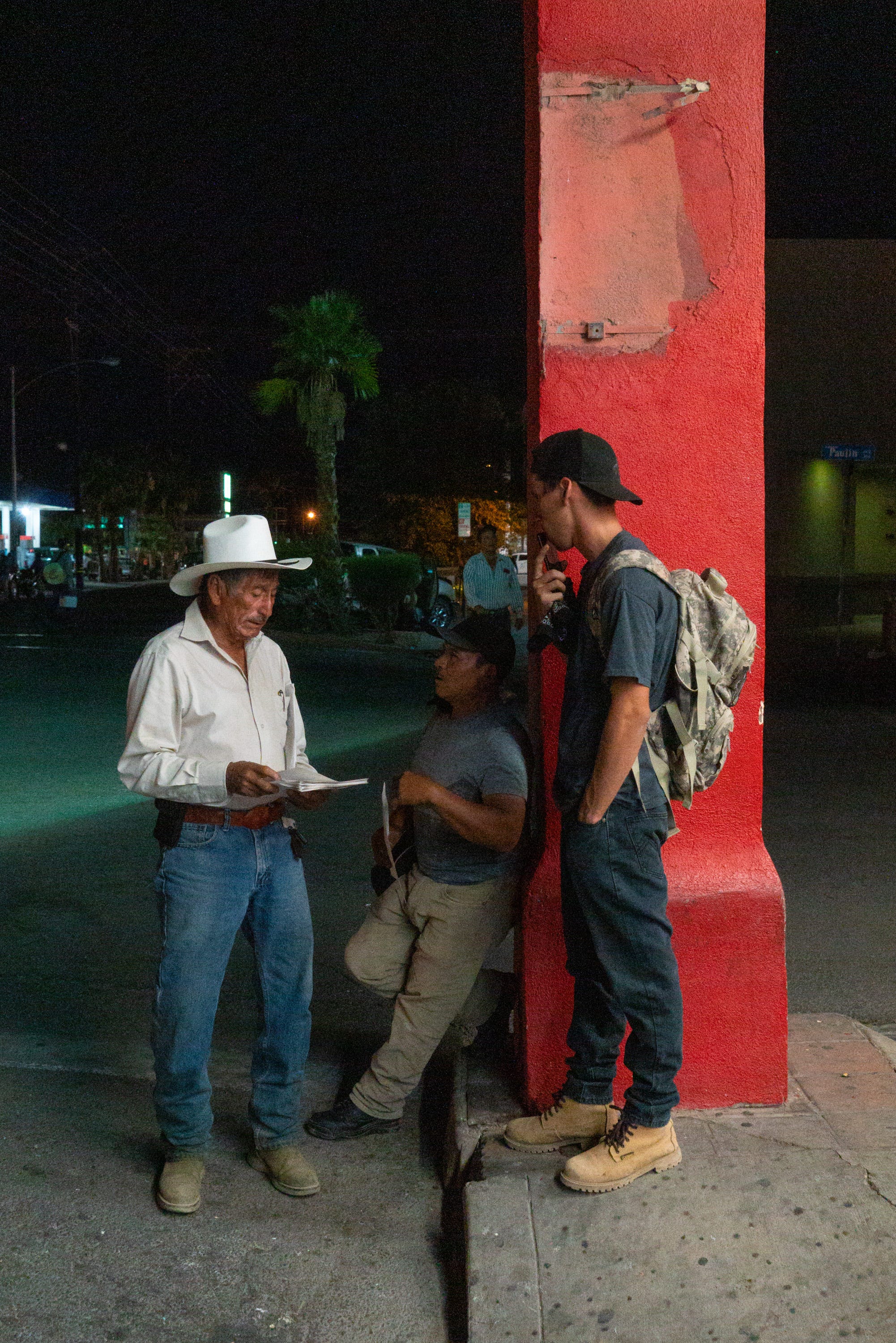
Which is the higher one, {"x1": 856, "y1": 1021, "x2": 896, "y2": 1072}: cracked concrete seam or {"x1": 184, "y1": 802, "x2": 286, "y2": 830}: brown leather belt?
{"x1": 184, "y1": 802, "x2": 286, "y2": 830}: brown leather belt

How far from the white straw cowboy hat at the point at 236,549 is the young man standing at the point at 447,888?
62cm

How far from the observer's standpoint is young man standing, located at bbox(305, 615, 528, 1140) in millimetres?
3773

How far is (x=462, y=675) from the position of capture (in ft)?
12.6

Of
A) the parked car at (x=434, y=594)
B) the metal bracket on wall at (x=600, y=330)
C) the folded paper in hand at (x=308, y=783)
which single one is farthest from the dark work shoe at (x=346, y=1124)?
the parked car at (x=434, y=594)

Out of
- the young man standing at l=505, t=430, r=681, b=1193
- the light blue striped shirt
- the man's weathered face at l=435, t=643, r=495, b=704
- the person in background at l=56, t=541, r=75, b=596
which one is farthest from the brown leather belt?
the person in background at l=56, t=541, r=75, b=596

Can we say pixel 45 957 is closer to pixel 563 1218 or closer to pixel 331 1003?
pixel 331 1003

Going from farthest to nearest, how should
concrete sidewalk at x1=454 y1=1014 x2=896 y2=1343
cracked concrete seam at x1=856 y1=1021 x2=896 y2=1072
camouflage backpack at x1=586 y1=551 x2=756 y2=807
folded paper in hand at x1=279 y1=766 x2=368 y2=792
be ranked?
cracked concrete seam at x1=856 y1=1021 x2=896 y2=1072 → folded paper in hand at x1=279 y1=766 x2=368 y2=792 → camouflage backpack at x1=586 y1=551 x2=756 y2=807 → concrete sidewalk at x1=454 y1=1014 x2=896 y2=1343

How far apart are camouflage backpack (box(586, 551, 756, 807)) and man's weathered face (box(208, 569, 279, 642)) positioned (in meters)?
0.94

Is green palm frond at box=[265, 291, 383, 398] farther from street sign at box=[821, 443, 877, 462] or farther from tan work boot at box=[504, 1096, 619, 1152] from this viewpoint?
tan work boot at box=[504, 1096, 619, 1152]

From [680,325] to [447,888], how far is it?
5.92 feet

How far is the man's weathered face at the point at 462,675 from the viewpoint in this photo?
3826 mm

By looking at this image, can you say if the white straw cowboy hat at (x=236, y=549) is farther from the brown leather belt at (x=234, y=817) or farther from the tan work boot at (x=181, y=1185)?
the tan work boot at (x=181, y=1185)

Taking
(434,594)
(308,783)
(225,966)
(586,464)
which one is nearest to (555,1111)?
(225,966)

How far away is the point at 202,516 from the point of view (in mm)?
116562
